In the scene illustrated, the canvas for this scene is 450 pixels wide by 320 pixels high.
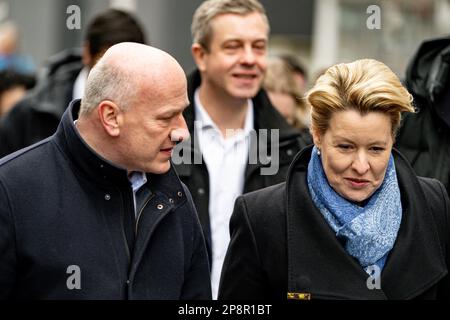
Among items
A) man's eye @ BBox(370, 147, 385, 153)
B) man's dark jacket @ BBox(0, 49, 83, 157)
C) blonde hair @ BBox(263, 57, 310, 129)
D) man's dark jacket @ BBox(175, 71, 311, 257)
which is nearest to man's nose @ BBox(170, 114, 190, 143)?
man's eye @ BBox(370, 147, 385, 153)

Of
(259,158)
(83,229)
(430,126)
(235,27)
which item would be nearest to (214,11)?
(235,27)

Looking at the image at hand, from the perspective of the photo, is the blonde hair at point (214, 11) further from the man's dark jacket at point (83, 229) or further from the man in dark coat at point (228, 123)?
the man's dark jacket at point (83, 229)

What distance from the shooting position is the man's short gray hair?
4.34m

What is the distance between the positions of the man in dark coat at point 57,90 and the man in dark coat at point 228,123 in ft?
2.93

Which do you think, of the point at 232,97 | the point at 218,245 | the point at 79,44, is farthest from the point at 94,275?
the point at 79,44

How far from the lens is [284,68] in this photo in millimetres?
7719

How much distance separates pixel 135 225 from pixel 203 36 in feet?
7.97

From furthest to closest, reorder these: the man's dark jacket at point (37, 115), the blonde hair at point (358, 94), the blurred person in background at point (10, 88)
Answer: the blurred person in background at point (10, 88), the man's dark jacket at point (37, 115), the blonde hair at point (358, 94)

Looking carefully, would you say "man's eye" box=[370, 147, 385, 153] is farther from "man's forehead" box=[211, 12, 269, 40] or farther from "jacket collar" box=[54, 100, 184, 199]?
"man's forehead" box=[211, 12, 269, 40]

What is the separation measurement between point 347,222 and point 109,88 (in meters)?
1.03

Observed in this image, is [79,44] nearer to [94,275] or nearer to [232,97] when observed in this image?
[232,97]

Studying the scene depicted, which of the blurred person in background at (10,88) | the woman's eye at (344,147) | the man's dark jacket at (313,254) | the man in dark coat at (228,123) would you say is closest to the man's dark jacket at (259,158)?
the man in dark coat at (228,123)

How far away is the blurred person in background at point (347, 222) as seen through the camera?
14.9 feet

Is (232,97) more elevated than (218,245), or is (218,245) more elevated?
(232,97)
